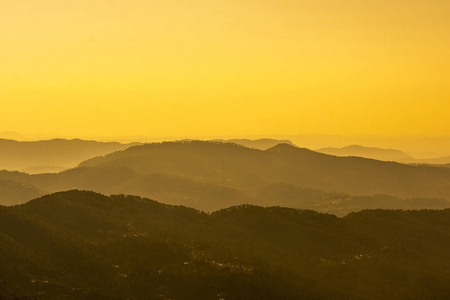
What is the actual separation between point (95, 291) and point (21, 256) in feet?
69.6

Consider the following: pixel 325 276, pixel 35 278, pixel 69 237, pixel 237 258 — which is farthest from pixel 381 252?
pixel 35 278

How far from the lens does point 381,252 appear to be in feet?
592

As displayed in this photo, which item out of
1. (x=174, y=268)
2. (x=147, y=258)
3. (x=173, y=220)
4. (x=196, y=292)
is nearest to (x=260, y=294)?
(x=196, y=292)

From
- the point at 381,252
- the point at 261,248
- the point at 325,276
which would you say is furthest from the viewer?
the point at 381,252

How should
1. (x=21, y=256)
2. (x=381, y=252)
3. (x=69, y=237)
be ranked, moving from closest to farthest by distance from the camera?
(x=21, y=256) → (x=69, y=237) → (x=381, y=252)

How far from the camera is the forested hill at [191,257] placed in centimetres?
11888

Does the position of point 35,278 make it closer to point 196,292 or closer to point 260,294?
point 196,292

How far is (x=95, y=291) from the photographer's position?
11200 cm

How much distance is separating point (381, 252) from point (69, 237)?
104839 millimetres

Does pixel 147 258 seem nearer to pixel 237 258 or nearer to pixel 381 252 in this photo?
pixel 237 258

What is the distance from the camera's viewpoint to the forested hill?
119 m

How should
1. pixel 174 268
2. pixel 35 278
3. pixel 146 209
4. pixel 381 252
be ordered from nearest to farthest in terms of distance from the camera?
pixel 35 278, pixel 174 268, pixel 381 252, pixel 146 209

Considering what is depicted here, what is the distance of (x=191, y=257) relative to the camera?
13950 cm

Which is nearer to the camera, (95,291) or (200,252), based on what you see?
(95,291)
